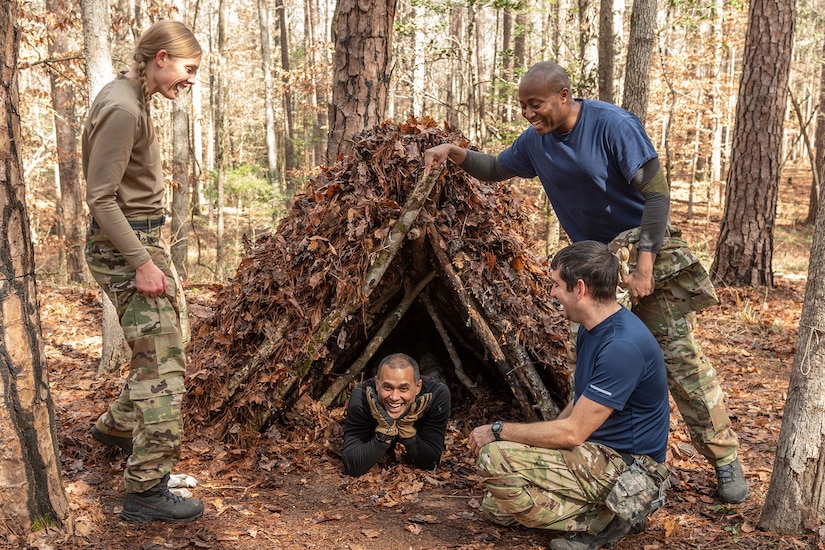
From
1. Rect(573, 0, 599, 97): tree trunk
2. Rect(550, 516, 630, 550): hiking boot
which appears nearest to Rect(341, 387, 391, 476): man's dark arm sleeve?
Rect(550, 516, 630, 550): hiking boot

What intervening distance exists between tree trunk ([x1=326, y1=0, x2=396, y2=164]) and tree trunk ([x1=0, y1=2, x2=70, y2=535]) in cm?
366

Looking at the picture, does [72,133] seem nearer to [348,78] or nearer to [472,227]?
[348,78]

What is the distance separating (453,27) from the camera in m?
30.0

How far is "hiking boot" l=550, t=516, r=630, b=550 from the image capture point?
3.38 m

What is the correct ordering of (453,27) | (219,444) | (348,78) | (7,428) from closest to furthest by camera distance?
(7,428), (219,444), (348,78), (453,27)

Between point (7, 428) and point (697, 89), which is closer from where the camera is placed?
point (7, 428)

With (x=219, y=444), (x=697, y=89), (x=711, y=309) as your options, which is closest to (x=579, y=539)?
(x=219, y=444)

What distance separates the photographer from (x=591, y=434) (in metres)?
3.34

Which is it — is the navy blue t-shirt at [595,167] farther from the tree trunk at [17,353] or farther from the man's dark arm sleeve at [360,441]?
the tree trunk at [17,353]

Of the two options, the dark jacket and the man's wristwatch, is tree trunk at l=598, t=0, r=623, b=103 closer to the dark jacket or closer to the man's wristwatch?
the dark jacket

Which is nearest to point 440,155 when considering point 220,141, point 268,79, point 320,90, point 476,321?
point 476,321

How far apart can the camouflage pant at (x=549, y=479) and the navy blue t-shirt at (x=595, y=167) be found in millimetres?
1307

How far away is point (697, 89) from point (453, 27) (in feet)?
39.2

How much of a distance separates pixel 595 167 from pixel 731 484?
2.05 metres
